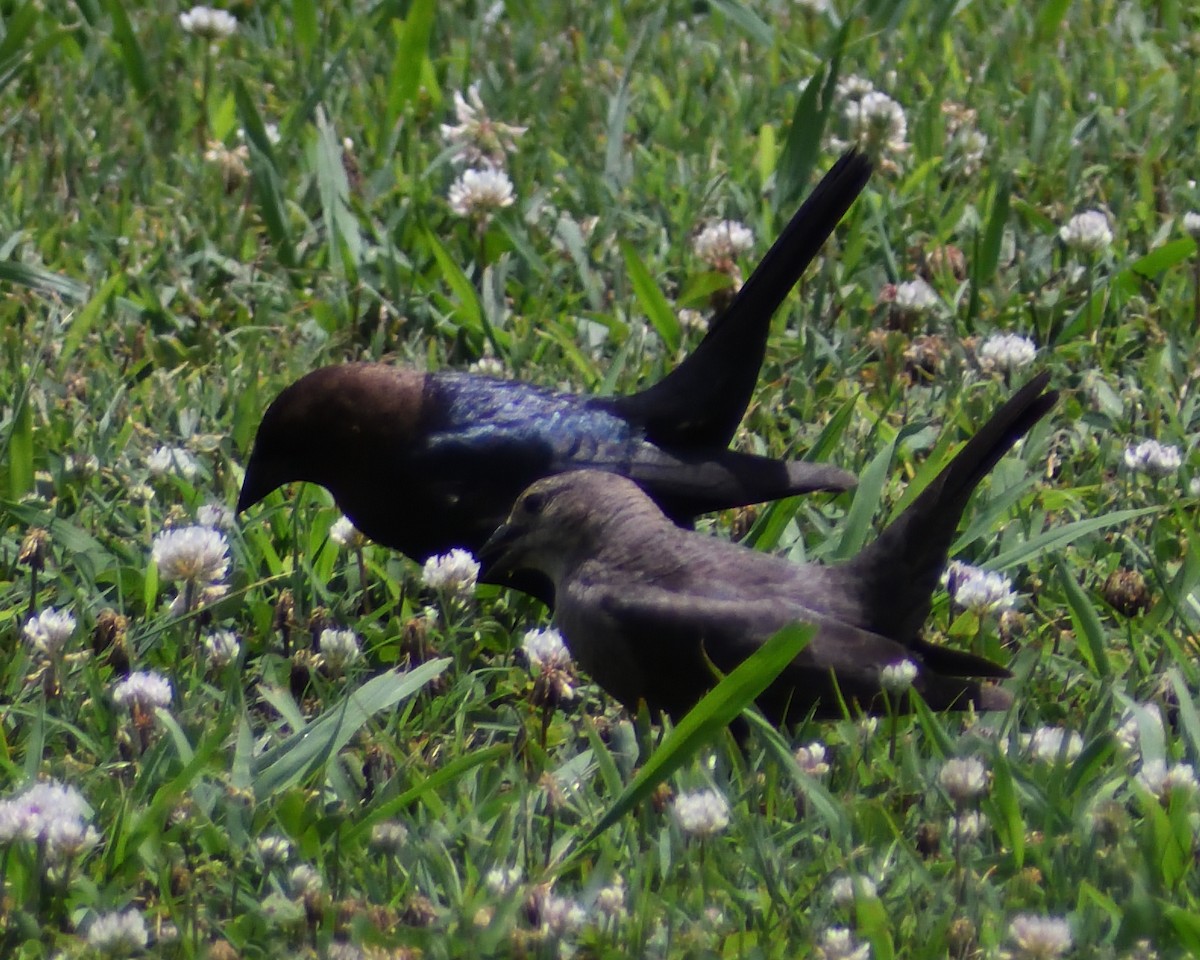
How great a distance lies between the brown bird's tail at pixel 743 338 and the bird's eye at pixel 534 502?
55cm

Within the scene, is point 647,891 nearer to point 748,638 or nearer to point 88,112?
point 748,638

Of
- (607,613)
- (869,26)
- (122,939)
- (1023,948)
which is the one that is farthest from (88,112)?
(1023,948)

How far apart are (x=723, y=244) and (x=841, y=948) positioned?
10.1 feet

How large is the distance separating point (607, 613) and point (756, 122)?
124 inches

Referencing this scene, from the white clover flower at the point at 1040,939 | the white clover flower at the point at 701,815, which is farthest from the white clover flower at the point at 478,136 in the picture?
the white clover flower at the point at 1040,939

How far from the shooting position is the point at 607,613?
13.1 feet

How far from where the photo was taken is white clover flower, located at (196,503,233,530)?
450cm

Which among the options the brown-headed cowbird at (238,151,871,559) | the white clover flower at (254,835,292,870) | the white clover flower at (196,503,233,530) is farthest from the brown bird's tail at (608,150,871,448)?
the white clover flower at (254,835,292,870)

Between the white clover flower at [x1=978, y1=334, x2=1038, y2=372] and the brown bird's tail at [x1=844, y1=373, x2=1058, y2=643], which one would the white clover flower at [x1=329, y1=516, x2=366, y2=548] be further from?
the white clover flower at [x1=978, y1=334, x2=1038, y2=372]

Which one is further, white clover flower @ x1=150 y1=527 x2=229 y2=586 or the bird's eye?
the bird's eye

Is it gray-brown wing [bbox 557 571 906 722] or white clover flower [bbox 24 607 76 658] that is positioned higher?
gray-brown wing [bbox 557 571 906 722]

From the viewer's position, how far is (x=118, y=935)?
2988 millimetres

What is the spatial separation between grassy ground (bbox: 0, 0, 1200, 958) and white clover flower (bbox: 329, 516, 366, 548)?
35 millimetres

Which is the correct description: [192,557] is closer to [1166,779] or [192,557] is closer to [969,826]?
[969,826]
